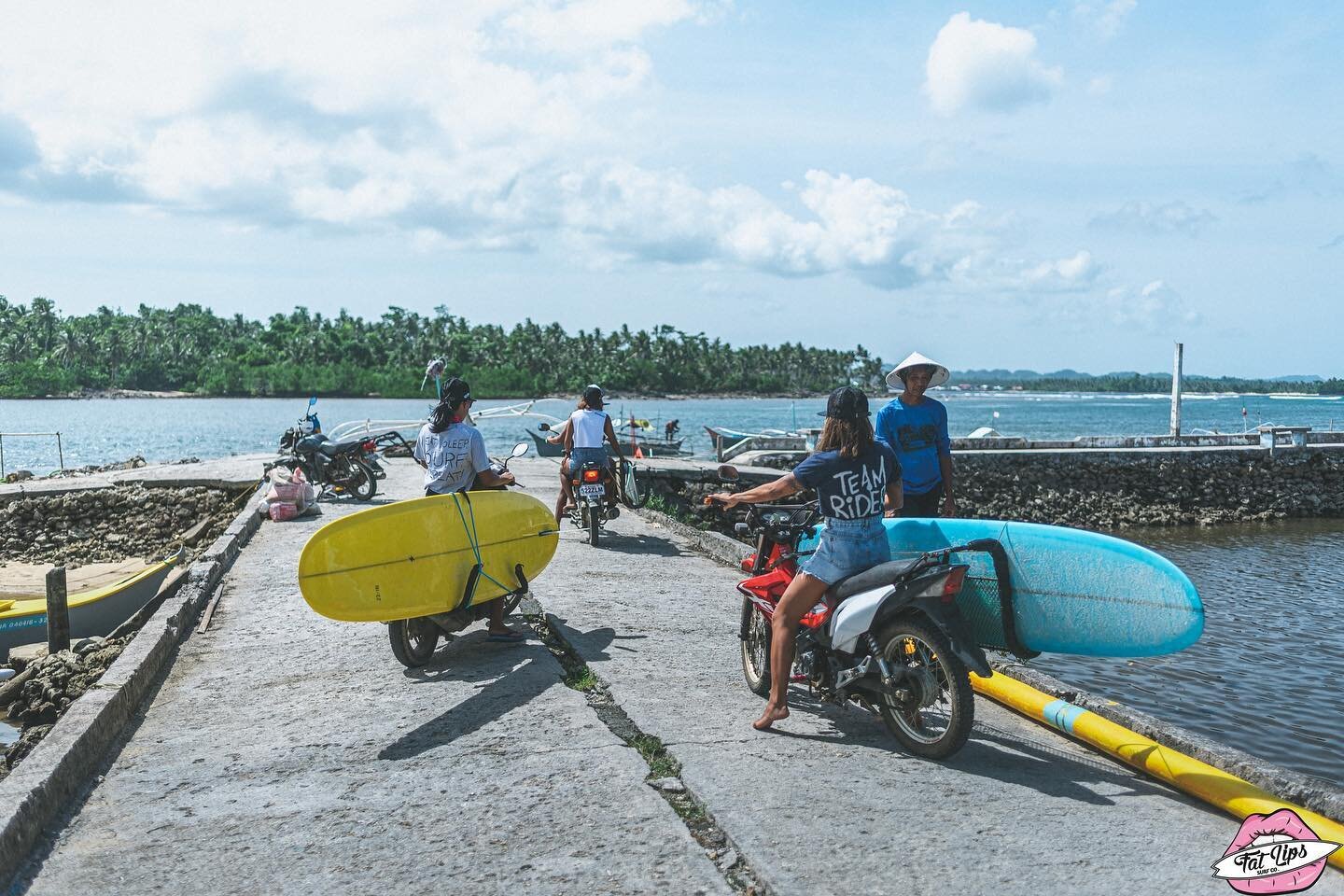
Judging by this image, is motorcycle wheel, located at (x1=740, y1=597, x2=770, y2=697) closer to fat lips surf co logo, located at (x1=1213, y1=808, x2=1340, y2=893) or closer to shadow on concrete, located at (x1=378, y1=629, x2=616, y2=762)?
shadow on concrete, located at (x1=378, y1=629, x2=616, y2=762)

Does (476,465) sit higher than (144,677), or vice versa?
(476,465)

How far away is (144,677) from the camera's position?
6.34 meters

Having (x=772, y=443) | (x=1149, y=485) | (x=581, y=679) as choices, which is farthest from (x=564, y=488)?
(x=1149, y=485)

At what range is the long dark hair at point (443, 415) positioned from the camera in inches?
281

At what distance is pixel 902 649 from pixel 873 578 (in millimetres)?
356

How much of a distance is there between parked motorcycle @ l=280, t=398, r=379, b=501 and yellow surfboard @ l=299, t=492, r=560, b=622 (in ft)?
31.6

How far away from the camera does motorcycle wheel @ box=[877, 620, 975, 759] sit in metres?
4.58

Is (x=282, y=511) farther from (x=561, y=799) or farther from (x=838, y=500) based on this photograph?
(x=838, y=500)

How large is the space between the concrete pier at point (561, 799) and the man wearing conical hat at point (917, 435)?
63.2 inches

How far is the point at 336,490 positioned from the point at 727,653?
35.8 ft

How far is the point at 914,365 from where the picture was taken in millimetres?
6840

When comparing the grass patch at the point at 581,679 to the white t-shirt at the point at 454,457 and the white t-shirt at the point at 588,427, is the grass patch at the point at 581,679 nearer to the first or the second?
the white t-shirt at the point at 454,457

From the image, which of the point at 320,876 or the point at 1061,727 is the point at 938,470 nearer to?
the point at 1061,727

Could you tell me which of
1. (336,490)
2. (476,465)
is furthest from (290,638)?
(336,490)
